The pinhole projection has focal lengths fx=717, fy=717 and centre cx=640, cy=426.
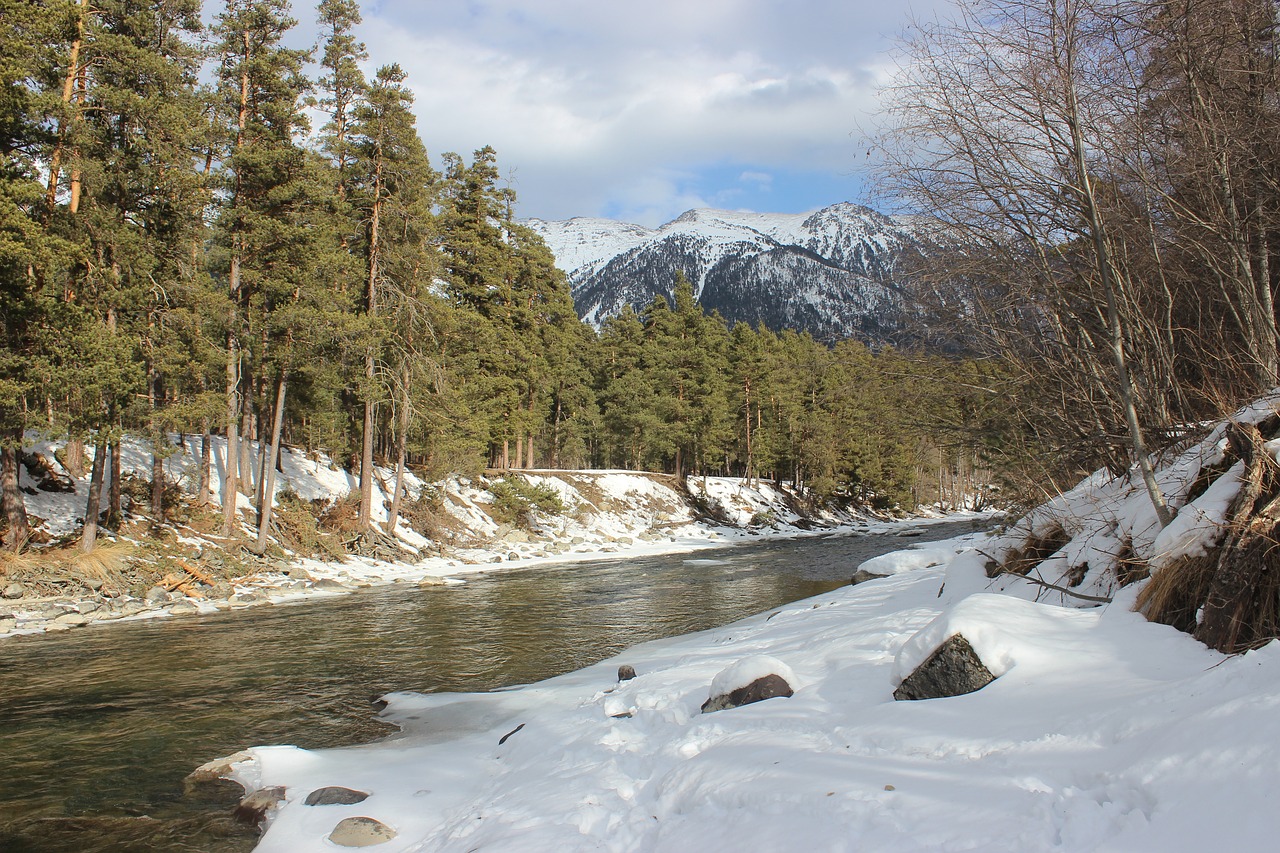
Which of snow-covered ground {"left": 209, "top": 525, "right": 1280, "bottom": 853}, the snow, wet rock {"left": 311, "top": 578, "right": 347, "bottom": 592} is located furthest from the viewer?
wet rock {"left": 311, "top": 578, "right": 347, "bottom": 592}

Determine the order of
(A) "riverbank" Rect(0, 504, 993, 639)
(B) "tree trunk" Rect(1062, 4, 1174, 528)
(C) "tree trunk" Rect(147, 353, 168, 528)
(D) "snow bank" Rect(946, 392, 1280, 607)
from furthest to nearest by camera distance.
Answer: (C) "tree trunk" Rect(147, 353, 168, 528) → (A) "riverbank" Rect(0, 504, 993, 639) → (B) "tree trunk" Rect(1062, 4, 1174, 528) → (D) "snow bank" Rect(946, 392, 1280, 607)

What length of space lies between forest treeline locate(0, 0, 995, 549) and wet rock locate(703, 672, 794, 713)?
3.79 meters

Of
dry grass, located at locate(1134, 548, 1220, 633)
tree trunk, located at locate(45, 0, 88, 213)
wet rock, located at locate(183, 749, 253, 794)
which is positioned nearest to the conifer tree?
tree trunk, located at locate(45, 0, 88, 213)

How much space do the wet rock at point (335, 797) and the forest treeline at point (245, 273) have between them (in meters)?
6.35

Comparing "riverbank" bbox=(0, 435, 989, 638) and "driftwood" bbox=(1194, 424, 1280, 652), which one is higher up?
"driftwood" bbox=(1194, 424, 1280, 652)

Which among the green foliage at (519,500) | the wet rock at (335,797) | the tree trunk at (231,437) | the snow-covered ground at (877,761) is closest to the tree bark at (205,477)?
the tree trunk at (231,437)

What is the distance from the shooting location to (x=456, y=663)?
10.7 metres

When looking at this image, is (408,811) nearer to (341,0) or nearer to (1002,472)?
(1002,472)

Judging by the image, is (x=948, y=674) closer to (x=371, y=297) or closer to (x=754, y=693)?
(x=754, y=693)

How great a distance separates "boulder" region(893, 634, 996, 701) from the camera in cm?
457

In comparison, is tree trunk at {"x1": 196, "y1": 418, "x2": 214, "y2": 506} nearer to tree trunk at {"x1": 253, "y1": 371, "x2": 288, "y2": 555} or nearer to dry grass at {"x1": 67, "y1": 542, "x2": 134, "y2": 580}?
tree trunk at {"x1": 253, "y1": 371, "x2": 288, "y2": 555}

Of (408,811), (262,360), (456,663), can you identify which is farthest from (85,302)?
(408,811)

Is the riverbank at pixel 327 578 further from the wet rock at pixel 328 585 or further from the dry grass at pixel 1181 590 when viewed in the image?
the dry grass at pixel 1181 590

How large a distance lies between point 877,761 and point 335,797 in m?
4.05
